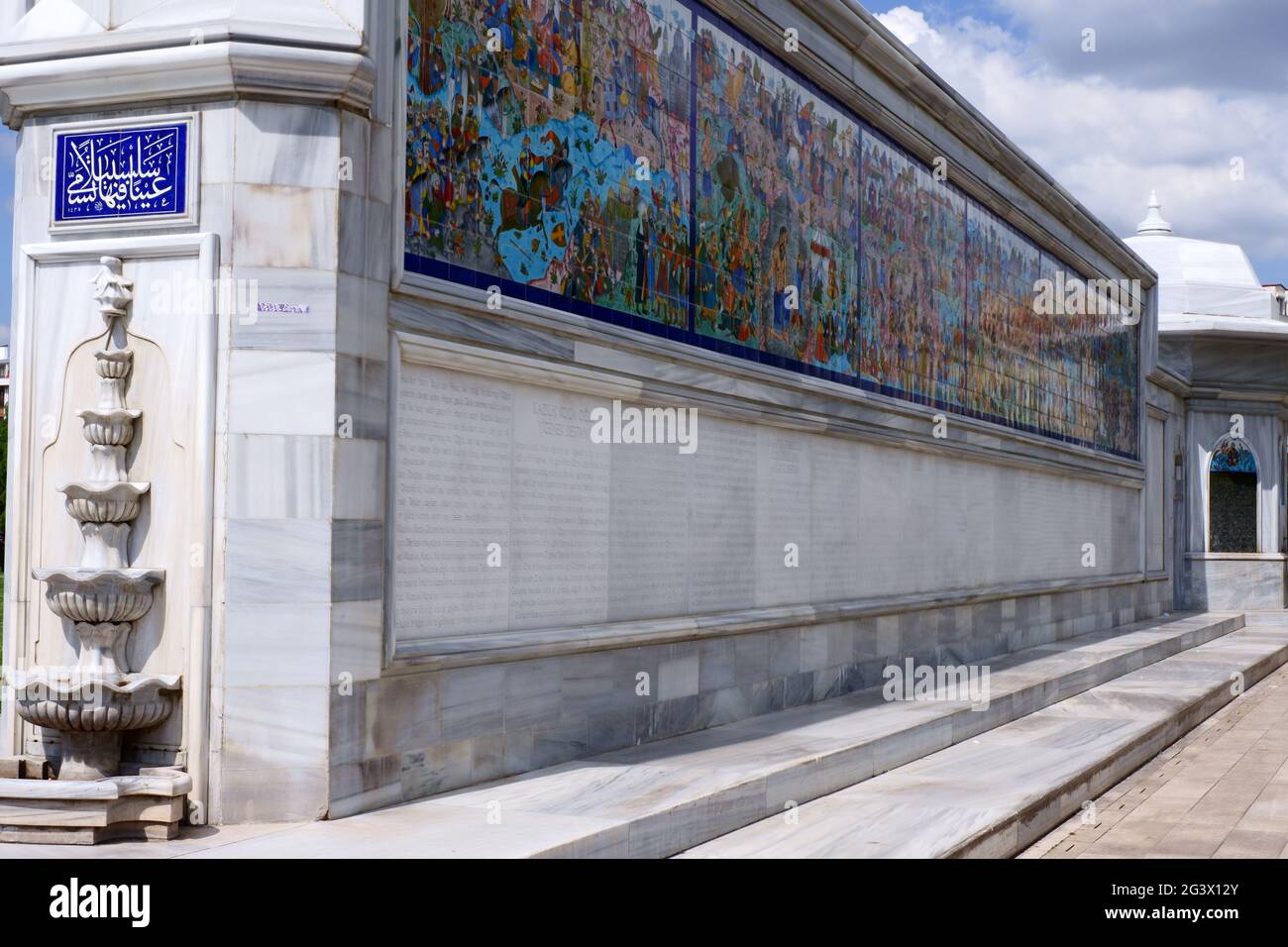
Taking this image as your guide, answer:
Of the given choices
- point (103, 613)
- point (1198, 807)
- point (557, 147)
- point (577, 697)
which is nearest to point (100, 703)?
point (103, 613)

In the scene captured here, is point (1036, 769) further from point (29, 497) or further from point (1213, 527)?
point (1213, 527)

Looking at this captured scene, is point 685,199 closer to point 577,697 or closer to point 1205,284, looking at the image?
point 577,697

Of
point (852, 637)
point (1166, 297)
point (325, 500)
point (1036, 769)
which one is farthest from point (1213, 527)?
point (325, 500)

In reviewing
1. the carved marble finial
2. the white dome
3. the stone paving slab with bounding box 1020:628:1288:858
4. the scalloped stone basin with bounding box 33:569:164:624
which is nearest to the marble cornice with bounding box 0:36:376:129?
the carved marble finial

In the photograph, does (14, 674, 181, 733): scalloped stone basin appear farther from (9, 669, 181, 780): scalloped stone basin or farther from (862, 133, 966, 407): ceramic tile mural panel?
(862, 133, 966, 407): ceramic tile mural panel

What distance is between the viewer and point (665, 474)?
11.5 m

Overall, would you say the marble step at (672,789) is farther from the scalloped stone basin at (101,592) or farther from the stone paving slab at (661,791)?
the scalloped stone basin at (101,592)

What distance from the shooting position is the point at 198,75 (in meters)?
7.89

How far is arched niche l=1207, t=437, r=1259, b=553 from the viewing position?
34250 millimetres

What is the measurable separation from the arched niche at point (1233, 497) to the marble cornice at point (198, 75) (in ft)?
99.6

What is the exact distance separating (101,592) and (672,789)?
3.51 m

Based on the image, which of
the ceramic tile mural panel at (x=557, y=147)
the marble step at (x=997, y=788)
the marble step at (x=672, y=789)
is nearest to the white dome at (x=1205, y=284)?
the marble step at (x=997, y=788)

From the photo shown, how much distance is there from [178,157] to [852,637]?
902 cm

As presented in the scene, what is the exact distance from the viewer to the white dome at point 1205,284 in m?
34.3
